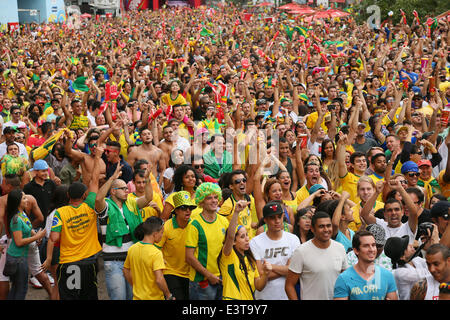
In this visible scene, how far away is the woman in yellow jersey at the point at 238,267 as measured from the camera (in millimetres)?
5281

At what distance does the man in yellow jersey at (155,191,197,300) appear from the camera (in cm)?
594

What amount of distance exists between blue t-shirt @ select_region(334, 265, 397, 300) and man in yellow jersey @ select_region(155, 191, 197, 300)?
1.79 metres

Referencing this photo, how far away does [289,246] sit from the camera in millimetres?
5359

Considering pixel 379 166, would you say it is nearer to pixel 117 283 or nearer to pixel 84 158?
pixel 117 283

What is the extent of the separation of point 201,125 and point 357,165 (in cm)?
311

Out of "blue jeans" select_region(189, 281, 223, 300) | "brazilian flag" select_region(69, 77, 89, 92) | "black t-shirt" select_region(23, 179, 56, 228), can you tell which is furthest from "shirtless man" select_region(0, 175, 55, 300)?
"brazilian flag" select_region(69, 77, 89, 92)

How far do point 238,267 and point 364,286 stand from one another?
1215 mm

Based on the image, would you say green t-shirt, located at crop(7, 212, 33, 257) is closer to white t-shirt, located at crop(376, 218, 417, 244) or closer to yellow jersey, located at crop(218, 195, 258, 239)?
yellow jersey, located at crop(218, 195, 258, 239)

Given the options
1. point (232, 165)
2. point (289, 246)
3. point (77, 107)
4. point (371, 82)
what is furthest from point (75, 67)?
point (289, 246)

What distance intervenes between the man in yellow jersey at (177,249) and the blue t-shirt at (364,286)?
5.87ft

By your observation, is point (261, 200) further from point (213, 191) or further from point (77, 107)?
point (77, 107)

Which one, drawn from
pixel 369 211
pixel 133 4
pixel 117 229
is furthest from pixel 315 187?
pixel 133 4

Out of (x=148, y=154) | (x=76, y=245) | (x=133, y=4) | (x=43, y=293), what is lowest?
(x=43, y=293)

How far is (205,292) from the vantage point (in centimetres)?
571
